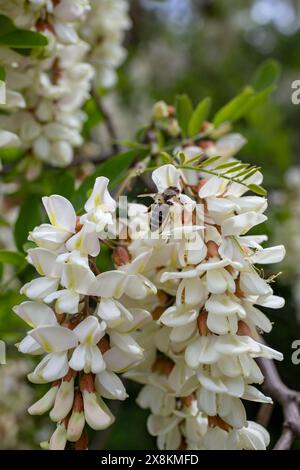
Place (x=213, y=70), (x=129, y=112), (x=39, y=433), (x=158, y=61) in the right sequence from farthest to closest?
(x=158, y=61), (x=213, y=70), (x=129, y=112), (x=39, y=433)

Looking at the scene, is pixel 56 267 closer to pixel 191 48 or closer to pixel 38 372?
pixel 38 372

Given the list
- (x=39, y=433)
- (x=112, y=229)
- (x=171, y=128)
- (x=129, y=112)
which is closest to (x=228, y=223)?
(x=112, y=229)

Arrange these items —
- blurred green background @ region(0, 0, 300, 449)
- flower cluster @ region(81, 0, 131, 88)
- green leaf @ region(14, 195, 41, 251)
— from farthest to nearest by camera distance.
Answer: blurred green background @ region(0, 0, 300, 449), flower cluster @ region(81, 0, 131, 88), green leaf @ region(14, 195, 41, 251)

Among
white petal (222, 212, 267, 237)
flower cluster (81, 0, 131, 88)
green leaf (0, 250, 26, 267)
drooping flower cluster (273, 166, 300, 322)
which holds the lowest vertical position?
drooping flower cluster (273, 166, 300, 322)

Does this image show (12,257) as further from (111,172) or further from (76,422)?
(76,422)

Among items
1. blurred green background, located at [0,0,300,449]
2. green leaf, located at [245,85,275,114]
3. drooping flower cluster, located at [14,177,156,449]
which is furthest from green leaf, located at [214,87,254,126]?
drooping flower cluster, located at [14,177,156,449]

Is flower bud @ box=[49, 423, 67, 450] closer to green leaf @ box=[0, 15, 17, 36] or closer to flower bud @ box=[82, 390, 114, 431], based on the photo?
flower bud @ box=[82, 390, 114, 431]
